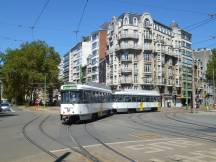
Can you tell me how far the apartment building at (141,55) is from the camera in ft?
327

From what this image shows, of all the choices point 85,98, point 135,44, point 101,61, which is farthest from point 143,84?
point 85,98

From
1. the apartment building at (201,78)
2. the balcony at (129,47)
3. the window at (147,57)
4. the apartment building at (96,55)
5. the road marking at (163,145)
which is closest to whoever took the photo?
the road marking at (163,145)

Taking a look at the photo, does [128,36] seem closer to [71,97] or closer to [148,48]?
[148,48]

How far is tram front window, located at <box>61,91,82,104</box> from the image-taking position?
28.5 metres

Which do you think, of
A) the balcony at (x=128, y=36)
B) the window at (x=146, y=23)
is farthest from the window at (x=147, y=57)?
the window at (x=146, y=23)

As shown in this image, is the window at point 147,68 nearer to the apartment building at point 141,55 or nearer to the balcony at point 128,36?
the apartment building at point 141,55

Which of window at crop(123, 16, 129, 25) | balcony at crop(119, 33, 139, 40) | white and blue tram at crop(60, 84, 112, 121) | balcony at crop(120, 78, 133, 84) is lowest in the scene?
white and blue tram at crop(60, 84, 112, 121)

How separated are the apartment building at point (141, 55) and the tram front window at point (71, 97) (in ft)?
228

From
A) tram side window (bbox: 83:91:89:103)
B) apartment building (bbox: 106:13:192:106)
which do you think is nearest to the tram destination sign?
tram side window (bbox: 83:91:89:103)

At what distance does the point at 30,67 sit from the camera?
9138cm

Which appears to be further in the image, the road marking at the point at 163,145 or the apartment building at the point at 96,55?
the apartment building at the point at 96,55

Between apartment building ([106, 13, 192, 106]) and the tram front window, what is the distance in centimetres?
6935

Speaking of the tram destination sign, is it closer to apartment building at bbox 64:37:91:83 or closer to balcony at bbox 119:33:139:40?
balcony at bbox 119:33:139:40

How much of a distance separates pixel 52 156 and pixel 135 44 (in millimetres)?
88603
